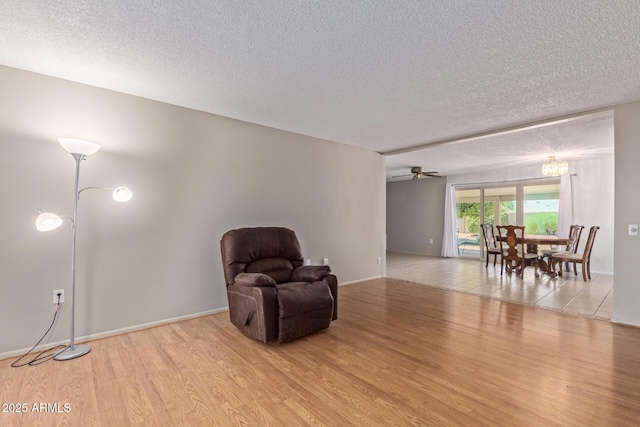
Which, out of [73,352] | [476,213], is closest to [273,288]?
[73,352]

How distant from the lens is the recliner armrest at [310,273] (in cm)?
314

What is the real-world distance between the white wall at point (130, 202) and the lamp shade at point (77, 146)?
0.43 m

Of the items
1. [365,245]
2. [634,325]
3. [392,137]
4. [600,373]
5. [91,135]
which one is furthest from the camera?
[365,245]

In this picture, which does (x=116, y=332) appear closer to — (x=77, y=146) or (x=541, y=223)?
Result: (x=77, y=146)

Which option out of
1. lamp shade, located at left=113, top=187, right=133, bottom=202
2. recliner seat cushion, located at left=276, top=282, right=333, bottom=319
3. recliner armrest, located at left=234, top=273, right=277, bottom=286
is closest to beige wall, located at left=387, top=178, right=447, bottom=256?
recliner seat cushion, located at left=276, top=282, right=333, bottom=319

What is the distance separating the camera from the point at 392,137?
14.8ft

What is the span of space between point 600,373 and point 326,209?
347cm

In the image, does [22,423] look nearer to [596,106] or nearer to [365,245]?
[365,245]

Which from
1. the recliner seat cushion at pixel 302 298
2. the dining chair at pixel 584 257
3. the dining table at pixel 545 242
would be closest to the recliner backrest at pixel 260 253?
the recliner seat cushion at pixel 302 298

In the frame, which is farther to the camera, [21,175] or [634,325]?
[634,325]

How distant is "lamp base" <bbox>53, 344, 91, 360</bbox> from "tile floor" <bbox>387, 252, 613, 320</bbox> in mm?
4565

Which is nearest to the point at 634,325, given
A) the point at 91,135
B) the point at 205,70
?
the point at 205,70

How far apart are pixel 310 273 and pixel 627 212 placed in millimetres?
3464

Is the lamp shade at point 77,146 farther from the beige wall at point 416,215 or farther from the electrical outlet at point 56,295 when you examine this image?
the beige wall at point 416,215
